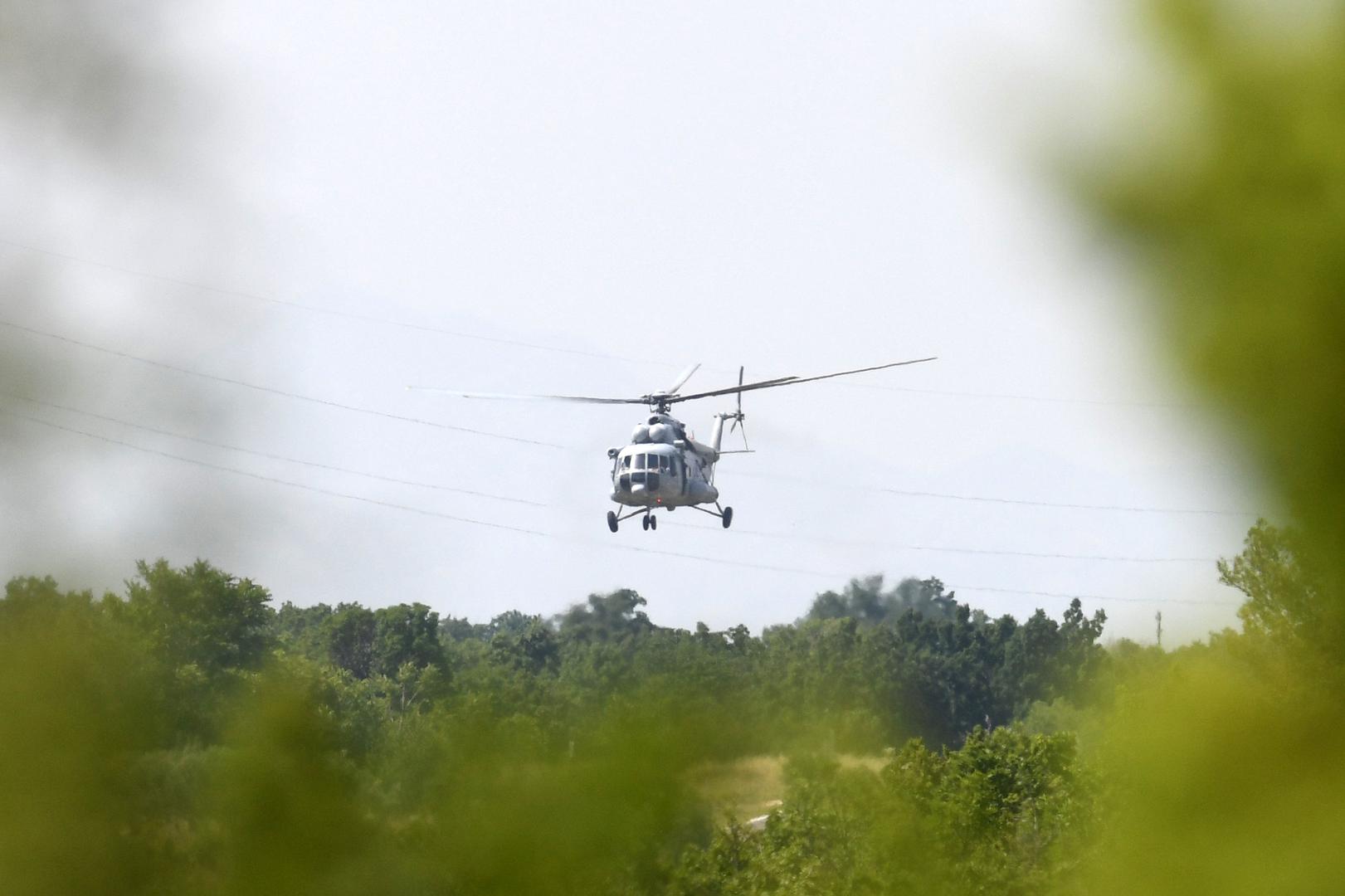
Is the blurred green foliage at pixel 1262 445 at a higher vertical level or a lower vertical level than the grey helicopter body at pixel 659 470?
lower

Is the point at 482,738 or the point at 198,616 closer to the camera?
the point at 198,616

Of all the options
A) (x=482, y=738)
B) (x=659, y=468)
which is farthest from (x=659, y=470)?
(x=482, y=738)

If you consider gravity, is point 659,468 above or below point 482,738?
above

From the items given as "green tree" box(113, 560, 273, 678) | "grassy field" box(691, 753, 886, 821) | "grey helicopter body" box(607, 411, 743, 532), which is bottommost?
"grassy field" box(691, 753, 886, 821)

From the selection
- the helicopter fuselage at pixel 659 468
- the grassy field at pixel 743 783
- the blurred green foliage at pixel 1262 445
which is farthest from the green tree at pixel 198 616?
the helicopter fuselage at pixel 659 468

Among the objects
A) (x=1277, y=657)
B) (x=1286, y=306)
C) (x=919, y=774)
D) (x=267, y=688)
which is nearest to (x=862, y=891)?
(x=919, y=774)

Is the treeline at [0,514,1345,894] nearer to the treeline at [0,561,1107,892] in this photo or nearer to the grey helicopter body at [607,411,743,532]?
the treeline at [0,561,1107,892]

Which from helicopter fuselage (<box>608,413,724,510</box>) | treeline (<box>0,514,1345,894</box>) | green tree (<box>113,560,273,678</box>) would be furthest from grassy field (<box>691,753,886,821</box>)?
helicopter fuselage (<box>608,413,724,510</box>)

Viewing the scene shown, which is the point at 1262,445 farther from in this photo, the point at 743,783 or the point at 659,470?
the point at 659,470

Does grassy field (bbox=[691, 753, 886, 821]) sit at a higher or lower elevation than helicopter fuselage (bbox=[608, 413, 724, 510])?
lower

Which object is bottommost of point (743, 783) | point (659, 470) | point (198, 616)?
point (743, 783)

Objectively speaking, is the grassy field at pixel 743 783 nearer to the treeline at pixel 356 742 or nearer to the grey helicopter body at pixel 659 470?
the treeline at pixel 356 742

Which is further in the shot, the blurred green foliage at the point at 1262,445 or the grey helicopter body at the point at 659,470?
the grey helicopter body at the point at 659,470

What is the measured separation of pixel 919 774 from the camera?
3115 millimetres
